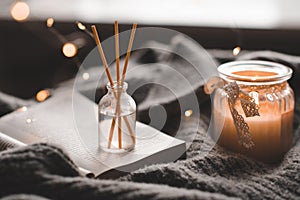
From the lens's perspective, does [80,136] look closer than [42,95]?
Yes

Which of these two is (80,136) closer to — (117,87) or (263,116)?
(117,87)

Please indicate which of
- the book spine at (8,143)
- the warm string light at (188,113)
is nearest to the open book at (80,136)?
the book spine at (8,143)

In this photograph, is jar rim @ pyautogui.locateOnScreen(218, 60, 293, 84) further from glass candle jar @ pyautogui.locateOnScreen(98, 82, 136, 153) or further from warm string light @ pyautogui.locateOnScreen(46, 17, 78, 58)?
warm string light @ pyautogui.locateOnScreen(46, 17, 78, 58)

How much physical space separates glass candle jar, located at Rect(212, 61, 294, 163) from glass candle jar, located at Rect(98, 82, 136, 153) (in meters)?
0.13

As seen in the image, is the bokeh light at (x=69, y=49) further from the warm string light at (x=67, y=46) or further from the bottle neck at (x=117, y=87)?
the bottle neck at (x=117, y=87)

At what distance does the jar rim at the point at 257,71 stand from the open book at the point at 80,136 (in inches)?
4.6

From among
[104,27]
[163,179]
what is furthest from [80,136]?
[104,27]

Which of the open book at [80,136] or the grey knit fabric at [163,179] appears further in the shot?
the open book at [80,136]

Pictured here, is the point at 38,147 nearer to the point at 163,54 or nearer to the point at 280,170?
the point at 280,170

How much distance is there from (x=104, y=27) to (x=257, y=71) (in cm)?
45

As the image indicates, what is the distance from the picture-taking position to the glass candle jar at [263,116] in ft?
2.57

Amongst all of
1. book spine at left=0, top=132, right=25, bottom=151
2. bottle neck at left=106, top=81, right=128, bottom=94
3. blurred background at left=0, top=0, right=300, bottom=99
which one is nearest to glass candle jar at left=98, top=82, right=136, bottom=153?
bottle neck at left=106, top=81, right=128, bottom=94

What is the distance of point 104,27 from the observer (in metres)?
1.21

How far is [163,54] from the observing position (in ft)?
3.60
